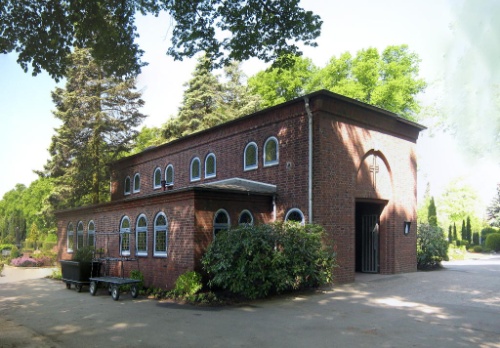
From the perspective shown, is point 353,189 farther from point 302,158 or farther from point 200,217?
point 200,217

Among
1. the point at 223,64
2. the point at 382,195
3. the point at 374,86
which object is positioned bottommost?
the point at 382,195

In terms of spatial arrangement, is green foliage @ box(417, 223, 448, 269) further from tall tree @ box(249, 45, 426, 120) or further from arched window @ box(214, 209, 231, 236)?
tall tree @ box(249, 45, 426, 120)

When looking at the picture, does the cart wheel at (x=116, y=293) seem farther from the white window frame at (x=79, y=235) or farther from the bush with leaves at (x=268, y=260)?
the white window frame at (x=79, y=235)

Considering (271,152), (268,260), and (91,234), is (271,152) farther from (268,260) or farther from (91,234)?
(91,234)

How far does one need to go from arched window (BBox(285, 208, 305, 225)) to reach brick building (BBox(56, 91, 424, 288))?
3 centimetres

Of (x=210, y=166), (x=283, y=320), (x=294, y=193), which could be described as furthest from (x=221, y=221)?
(x=210, y=166)

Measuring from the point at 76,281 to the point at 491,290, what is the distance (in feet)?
45.9

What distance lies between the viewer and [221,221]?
48.7 feet

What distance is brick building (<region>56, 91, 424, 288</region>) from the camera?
14875mm

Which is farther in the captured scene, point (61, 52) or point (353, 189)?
point (353, 189)

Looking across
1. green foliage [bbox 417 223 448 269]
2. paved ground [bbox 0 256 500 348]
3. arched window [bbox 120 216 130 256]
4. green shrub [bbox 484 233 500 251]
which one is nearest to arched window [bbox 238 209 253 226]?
paved ground [bbox 0 256 500 348]

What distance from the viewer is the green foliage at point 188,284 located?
13250 mm

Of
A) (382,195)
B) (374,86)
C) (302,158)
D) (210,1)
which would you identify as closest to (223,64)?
(210,1)

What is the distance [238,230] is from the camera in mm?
13273
